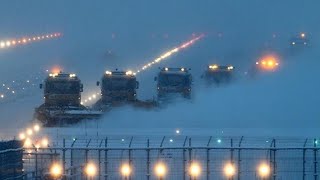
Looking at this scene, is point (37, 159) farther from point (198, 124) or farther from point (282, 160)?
point (198, 124)

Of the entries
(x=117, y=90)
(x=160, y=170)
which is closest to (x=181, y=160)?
(x=160, y=170)

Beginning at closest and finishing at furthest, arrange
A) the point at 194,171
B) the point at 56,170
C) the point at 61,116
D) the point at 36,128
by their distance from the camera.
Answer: the point at 56,170, the point at 194,171, the point at 36,128, the point at 61,116

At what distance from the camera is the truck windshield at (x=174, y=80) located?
57719 millimetres

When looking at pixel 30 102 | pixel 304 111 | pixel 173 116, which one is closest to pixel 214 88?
pixel 304 111

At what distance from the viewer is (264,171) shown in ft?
89.9

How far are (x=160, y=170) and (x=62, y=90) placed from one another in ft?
91.8

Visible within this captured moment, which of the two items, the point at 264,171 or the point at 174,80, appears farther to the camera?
the point at 174,80

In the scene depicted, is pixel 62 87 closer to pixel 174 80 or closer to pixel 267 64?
pixel 174 80

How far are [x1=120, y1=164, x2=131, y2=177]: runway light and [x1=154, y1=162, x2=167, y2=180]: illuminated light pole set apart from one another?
0.99m

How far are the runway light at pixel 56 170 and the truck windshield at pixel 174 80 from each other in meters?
30.5

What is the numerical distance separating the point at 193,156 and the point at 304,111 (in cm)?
4006

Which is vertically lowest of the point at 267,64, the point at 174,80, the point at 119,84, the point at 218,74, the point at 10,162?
A: the point at 10,162

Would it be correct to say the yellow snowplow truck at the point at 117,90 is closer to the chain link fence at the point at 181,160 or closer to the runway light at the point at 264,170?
the chain link fence at the point at 181,160

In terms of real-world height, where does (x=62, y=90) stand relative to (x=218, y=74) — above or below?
below
